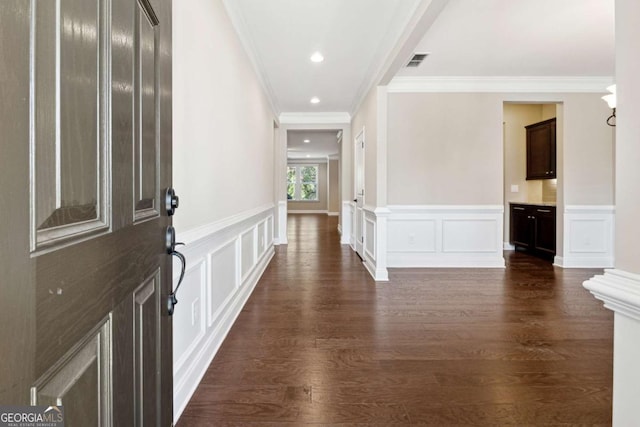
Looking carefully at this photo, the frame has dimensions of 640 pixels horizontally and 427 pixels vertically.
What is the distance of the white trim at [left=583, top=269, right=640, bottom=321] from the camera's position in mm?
799

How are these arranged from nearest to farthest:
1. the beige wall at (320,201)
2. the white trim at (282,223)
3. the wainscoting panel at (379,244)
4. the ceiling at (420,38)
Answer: the ceiling at (420,38)
the wainscoting panel at (379,244)
the white trim at (282,223)
the beige wall at (320,201)

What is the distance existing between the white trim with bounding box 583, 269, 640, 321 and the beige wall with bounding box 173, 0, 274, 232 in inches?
61.0

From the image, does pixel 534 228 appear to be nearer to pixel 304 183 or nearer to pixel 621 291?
pixel 621 291

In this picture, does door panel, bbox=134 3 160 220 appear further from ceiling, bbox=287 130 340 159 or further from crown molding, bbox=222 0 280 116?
ceiling, bbox=287 130 340 159

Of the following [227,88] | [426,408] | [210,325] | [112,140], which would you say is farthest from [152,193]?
[227,88]

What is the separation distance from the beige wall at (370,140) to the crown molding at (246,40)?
1.41m

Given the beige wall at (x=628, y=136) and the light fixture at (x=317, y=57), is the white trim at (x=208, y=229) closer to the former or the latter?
the beige wall at (x=628, y=136)

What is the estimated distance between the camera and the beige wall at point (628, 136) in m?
0.81

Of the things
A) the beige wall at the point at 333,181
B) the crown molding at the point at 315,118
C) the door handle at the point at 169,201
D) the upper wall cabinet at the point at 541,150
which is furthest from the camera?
the beige wall at the point at 333,181

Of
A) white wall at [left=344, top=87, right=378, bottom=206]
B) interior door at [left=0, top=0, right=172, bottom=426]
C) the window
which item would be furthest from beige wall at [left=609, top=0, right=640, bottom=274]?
the window

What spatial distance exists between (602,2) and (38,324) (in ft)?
13.1

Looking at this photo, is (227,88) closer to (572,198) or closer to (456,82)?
(456,82)

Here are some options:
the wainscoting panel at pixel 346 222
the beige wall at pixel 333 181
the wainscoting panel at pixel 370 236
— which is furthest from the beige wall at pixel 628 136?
the beige wall at pixel 333 181

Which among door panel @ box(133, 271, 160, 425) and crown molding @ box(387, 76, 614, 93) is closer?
door panel @ box(133, 271, 160, 425)
